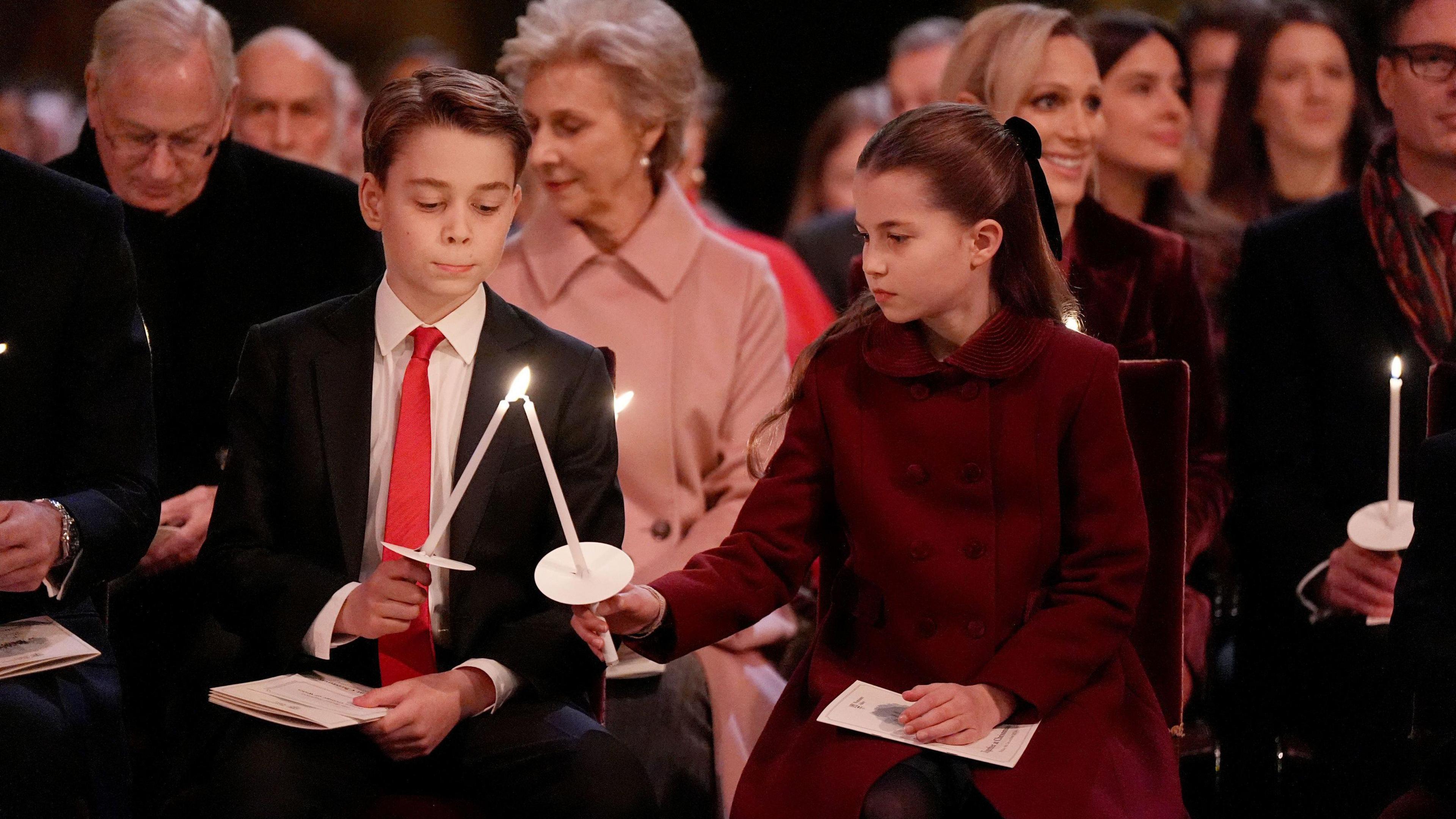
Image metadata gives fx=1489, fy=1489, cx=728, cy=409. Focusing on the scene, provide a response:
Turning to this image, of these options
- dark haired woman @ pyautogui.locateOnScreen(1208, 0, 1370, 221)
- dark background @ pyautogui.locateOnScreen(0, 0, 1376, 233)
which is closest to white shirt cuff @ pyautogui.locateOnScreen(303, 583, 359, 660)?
dark background @ pyautogui.locateOnScreen(0, 0, 1376, 233)

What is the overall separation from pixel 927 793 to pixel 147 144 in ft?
6.44

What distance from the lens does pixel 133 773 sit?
286cm

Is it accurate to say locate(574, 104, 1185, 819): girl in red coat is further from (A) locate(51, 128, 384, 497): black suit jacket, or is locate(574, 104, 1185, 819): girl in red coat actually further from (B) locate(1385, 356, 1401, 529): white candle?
(A) locate(51, 128, 384, 497): black suit jacket

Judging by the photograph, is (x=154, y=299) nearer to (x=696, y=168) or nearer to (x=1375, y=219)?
(x=696, y=168)

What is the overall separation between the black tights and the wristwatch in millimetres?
1311

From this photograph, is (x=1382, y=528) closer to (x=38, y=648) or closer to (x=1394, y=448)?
(x=1394, y=448)

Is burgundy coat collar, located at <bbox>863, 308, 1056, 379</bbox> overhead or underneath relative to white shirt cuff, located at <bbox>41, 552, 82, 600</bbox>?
overhead

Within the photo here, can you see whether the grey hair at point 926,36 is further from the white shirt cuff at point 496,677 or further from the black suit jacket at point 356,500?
the white shirt cuff at point 496,677

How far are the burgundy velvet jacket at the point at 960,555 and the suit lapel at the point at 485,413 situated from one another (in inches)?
13.2

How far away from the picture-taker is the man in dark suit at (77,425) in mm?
2361

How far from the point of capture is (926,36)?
5535 millimetres

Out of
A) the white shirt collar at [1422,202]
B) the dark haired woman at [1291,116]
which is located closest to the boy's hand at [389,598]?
the white shirt collar at [1422,202]

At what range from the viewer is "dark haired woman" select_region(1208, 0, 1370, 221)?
15.2ft

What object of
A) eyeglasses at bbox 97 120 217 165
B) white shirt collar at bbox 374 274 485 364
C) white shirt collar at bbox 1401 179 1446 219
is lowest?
white shirt collar at bbox 374 274 485 364
